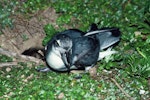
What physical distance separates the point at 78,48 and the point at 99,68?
81 centimetres

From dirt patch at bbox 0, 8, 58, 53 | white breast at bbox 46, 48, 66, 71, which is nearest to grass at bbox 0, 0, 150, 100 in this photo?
dirt patch at bbox 0, 8, 58, 53

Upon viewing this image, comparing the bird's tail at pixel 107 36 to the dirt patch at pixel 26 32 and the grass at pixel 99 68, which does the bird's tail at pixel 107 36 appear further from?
the dirt patch at pixel 26 32

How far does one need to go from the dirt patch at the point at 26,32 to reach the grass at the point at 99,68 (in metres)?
0.19

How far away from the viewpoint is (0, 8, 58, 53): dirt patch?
6895 millimetres

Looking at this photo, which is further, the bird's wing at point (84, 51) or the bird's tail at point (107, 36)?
the bird's tail at point (107, 36)

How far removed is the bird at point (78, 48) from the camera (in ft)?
18.5

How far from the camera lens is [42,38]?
7172mm

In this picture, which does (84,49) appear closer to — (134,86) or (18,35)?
(134,86)

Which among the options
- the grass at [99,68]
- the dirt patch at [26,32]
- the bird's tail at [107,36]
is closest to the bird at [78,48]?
the bird's tail at [107,36]

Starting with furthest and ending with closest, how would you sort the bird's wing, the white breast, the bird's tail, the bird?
the bird's tail → the bird's wing → the white breast → the bird

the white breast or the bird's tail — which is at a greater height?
the bird's tail

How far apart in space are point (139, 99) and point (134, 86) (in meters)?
0.30

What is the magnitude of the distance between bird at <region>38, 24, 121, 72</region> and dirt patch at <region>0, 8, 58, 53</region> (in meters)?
0.84

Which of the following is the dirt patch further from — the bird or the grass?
the bird
